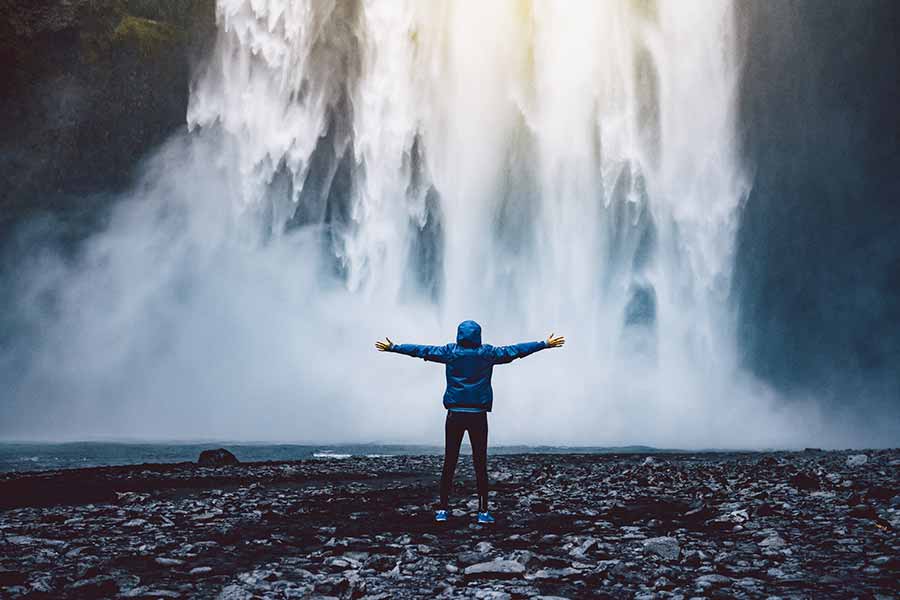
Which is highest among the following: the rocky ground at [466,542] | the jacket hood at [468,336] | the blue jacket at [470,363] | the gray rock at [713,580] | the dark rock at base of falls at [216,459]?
the jacket hood at [468,336]

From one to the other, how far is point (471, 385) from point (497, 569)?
3533 mm

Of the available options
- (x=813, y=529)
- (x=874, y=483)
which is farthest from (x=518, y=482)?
(x=813, y=529)

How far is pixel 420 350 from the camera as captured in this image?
9.75 meters

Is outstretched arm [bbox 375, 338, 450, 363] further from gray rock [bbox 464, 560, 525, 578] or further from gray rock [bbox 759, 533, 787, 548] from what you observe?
gray rock [bbox 759, 533, 787, 548]

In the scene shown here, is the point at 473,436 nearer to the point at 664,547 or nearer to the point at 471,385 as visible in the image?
the point at 471,385

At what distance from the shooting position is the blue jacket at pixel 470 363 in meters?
9.49

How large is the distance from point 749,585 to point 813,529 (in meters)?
3.30

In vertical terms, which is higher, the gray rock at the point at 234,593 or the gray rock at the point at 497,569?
the gray rock at the point at 497,569

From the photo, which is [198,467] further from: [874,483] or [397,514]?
[874,483]

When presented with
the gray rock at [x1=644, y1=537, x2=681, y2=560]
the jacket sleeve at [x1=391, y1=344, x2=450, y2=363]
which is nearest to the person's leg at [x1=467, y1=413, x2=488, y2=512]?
the jacket sleeve at [x1=391, y1=344, x2=450, y2=363]

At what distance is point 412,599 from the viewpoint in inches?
214

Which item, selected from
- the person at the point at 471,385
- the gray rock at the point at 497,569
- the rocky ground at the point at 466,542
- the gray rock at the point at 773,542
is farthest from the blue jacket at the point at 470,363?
the gray rock at the point at 773,542

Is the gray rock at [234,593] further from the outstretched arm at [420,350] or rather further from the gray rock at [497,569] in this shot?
the outstretched arm at [420,350]

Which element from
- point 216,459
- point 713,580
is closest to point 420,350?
point 713,580
